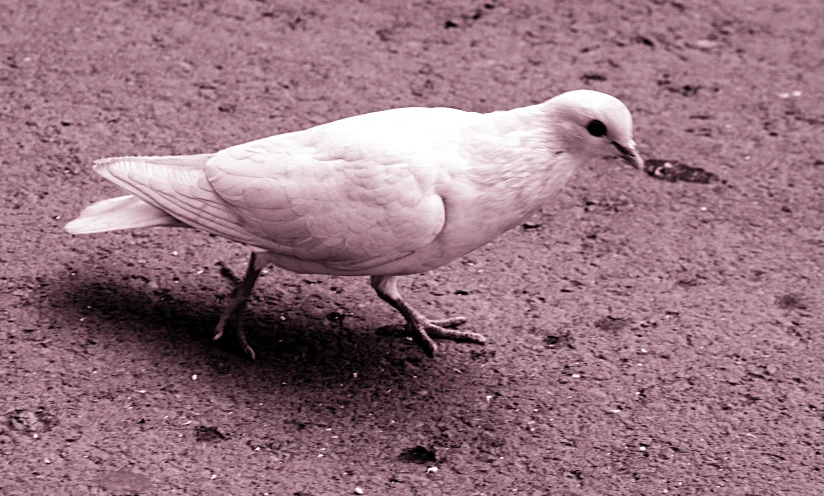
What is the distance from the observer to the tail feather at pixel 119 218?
3.56 m

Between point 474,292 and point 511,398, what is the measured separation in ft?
2.09

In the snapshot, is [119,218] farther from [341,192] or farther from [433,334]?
[433,334]

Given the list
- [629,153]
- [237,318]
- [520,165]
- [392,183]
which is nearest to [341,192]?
[392,183]

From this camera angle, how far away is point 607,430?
348 centimetres

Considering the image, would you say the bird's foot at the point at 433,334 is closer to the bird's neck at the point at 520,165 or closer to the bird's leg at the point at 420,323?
Result: the bird's leg at the point at 420,323

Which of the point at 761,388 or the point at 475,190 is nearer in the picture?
the point at 475,190

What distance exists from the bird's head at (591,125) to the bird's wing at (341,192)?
0.43 meters

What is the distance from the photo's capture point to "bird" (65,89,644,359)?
129 inches

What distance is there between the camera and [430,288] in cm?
416

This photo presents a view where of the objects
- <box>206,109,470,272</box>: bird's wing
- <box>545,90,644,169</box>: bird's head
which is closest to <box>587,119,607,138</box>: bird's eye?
<box>545,90,644,169</box>: bird's head

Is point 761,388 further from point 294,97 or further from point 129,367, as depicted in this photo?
point 294,97

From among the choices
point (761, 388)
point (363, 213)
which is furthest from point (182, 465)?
point (761, 388)

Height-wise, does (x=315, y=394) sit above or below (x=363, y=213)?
below

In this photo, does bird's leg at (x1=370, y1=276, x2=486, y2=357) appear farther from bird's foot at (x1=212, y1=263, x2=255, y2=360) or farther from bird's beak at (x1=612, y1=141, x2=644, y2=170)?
bird's beak at (x1=612, y1=141, x2=644, y2=170)
